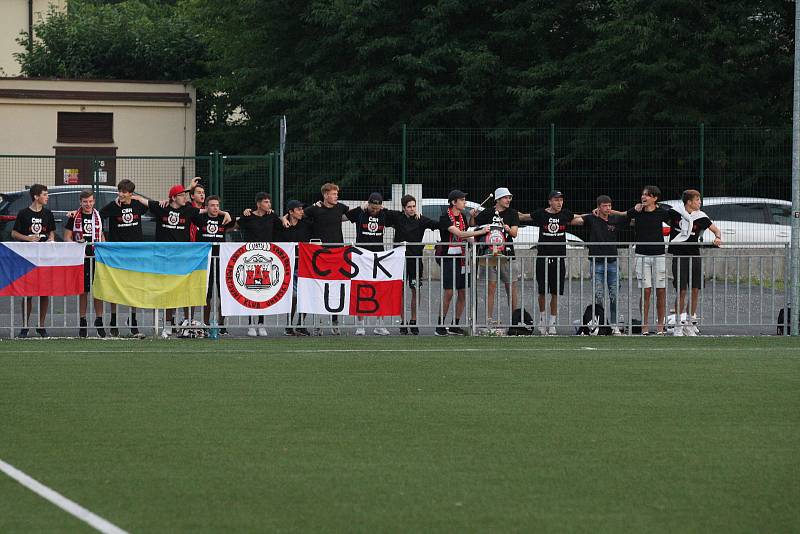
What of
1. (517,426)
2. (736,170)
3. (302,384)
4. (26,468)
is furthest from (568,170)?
(26,468)

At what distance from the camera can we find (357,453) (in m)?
8.30

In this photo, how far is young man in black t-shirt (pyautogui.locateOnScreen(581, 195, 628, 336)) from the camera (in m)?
16.9

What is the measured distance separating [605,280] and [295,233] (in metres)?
3.97

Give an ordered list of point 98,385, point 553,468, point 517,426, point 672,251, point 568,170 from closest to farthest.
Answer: point 553,468, point 517,426, point 98,385, point 672,251, point 568,170

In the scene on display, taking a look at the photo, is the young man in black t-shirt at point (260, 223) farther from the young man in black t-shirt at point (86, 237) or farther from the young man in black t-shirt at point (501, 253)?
the young man in black t-shirt at point (501, 253)

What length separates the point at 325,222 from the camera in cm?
1766

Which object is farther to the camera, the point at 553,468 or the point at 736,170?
the point at 736,170

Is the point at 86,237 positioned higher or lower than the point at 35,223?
lower

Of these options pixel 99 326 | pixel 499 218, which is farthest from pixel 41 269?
pixel 499 218

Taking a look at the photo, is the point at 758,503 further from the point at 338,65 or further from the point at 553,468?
the point at 338,65

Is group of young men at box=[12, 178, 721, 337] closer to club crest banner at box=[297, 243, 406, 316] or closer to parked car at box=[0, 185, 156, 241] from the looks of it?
club crest banner at box=[297, 243, 406, 316]

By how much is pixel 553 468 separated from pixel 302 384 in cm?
433

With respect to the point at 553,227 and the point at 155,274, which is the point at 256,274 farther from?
the point at 553,227

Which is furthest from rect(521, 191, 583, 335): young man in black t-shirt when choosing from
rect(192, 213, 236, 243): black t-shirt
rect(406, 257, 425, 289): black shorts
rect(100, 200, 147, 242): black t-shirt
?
rect(100, 200, 147, 242): black t-shirt
